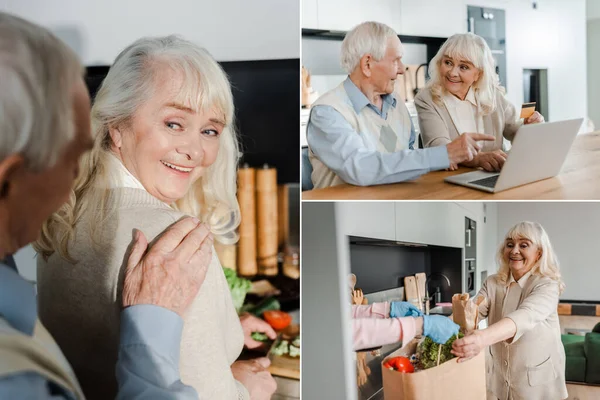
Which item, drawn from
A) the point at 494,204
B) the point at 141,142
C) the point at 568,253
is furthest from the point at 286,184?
the point at 568,253

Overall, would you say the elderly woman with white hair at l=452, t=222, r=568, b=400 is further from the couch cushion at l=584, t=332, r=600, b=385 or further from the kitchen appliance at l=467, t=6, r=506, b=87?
the kitchen appliance at l=467, t=6, r=506, b=87

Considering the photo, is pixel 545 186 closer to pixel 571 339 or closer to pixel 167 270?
pixel 571 339

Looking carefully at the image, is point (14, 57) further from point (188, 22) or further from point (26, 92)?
point (188, 22)

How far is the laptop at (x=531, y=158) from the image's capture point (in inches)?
68.7

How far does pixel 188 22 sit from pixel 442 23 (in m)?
0.70

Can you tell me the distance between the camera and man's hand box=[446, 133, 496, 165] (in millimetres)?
1818

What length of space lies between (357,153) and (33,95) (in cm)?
89

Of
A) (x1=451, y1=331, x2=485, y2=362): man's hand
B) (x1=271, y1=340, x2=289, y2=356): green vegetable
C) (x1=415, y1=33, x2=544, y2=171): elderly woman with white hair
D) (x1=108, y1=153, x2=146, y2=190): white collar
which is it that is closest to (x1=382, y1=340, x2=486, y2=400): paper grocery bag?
(x1=451, y1=331, x2=485, y2=362): man's hand

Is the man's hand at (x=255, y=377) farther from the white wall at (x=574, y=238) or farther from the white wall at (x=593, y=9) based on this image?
the white wall at (x=593, y=9)

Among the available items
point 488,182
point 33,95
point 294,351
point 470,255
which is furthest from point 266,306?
point 33,95

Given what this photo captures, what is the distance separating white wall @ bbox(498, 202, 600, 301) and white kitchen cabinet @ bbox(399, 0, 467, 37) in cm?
52

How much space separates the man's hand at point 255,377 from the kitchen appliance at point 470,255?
2.00 ft

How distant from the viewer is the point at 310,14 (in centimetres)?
190

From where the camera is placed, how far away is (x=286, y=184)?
75.9 inches
